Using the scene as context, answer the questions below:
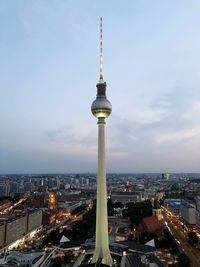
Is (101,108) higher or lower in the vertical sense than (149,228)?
higher

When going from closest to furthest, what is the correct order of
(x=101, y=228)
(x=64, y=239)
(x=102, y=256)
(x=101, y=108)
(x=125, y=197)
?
(x=102, y=256) → (x=101, y=228) → (x=101, y=108) → (x=64, y=239) → (x=125, y=197)

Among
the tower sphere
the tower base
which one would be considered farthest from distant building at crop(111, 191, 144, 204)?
the tower sphere

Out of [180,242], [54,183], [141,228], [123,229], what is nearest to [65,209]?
[123,229]

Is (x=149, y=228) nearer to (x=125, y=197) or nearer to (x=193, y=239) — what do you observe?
(x=193, y=239)

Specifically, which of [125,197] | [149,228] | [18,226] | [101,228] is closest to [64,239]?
[18,226]

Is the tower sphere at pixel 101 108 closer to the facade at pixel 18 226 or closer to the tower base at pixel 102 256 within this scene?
the tower base at pixel 102 256

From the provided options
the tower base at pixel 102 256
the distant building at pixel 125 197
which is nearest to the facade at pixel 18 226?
the tower base at pixel 102 256

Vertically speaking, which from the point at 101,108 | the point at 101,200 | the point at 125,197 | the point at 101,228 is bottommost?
the point at 125,197

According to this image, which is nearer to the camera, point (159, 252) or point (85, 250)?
point (85, 250)

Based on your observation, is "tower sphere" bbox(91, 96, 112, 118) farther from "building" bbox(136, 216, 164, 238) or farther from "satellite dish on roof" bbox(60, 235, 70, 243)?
"building" bbox(136, 216, 164, 238)

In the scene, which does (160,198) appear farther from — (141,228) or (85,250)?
(85,250)

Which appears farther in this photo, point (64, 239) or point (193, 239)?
point (193, 239)
